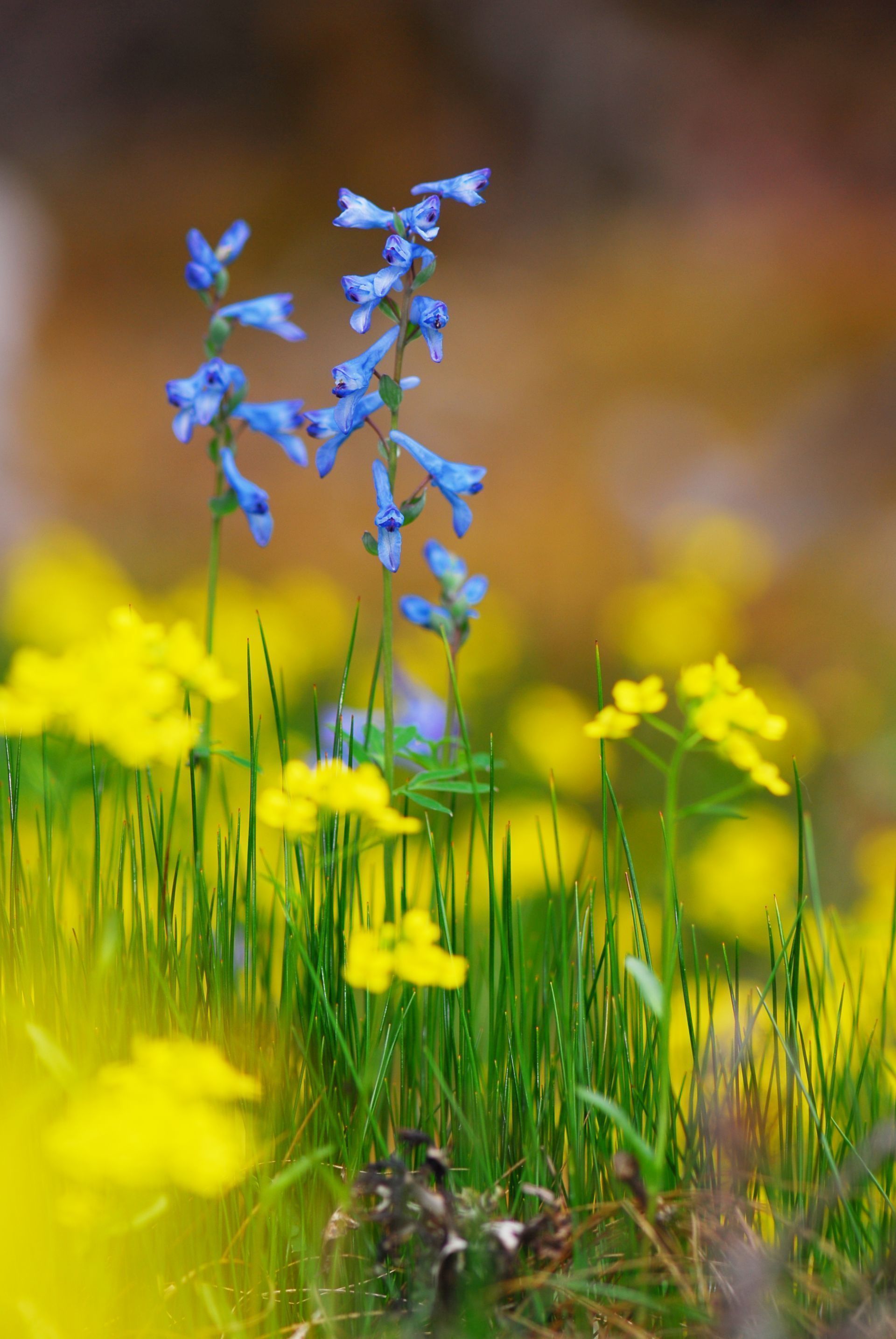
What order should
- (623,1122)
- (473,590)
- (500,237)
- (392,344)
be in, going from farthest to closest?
(500,237), (473,590), (392,344), (623,1122)

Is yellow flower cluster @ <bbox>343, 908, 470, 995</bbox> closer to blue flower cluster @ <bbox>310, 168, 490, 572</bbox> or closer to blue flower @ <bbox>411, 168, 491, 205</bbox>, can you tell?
blue flower cluster @ <bbox>310, 168, 490, 572</bbox>

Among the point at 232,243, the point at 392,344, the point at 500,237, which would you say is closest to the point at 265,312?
the point at 232,243

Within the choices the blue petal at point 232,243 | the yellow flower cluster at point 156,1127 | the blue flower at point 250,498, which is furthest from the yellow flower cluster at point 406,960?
the blue petal at point 232,243

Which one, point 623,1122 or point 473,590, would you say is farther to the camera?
point 473,590

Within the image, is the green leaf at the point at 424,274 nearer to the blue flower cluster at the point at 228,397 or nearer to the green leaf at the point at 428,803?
the blue flower cluster at the point at 228,397

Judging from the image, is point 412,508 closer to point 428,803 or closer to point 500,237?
point 428,803

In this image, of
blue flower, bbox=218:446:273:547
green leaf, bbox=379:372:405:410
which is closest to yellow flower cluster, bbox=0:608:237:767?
blue flower, bbox=218:446:273:547

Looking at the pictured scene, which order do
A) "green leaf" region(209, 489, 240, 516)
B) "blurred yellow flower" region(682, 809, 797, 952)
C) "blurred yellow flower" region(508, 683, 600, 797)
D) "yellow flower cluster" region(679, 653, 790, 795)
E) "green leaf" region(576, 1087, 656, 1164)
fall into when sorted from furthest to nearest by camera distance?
"blurred yellow flower" region(508, 683, 600, 797), "blurred yellow flower" region(682, 809, 797, 952), "green leaf" region(209, 489, 240, 516), "yellow flower cluster" region(679, 653, 790, 795), "green leaf" region(576, 1087, 656, 1164)
